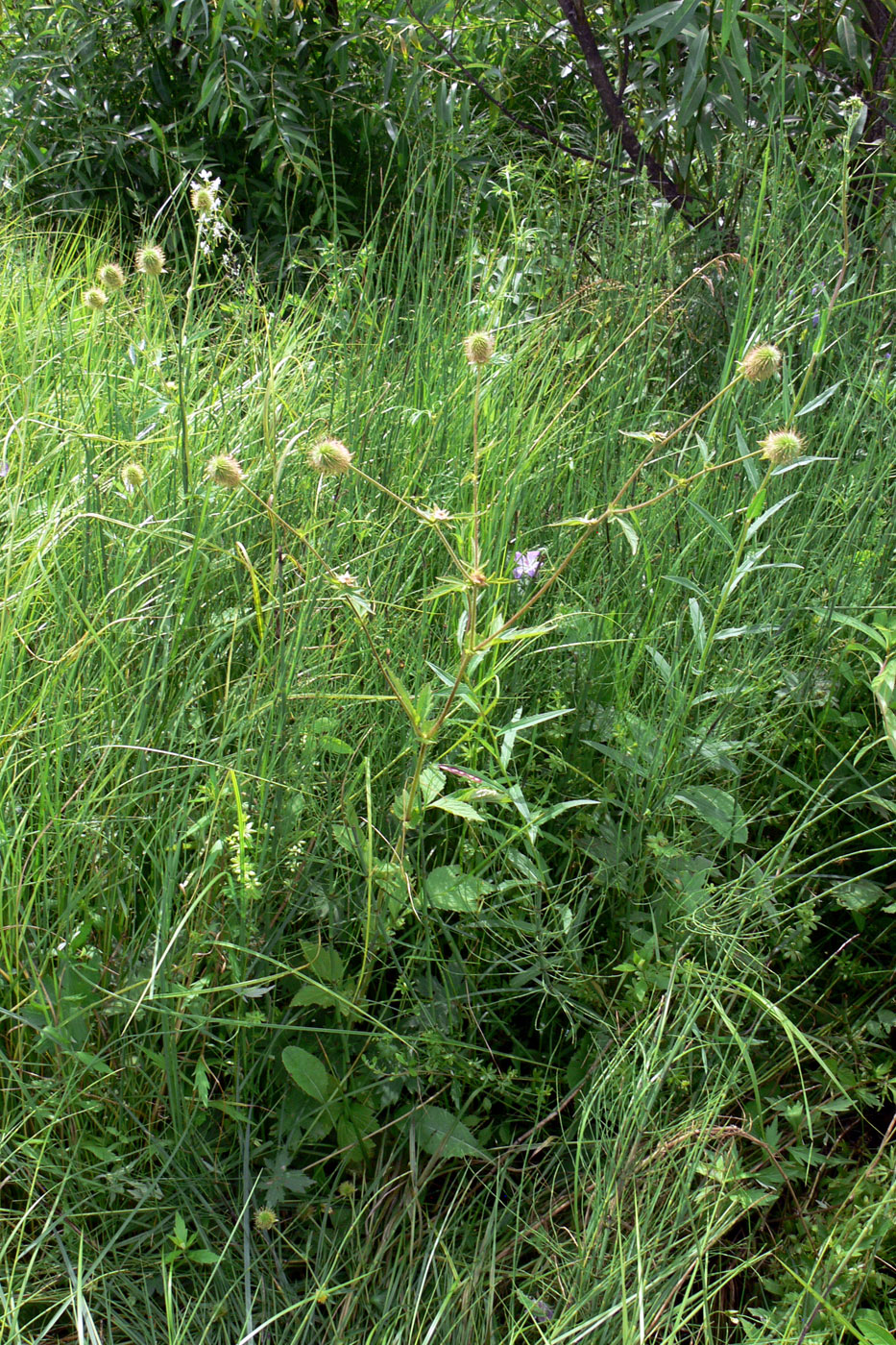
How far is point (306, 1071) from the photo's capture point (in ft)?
3.45

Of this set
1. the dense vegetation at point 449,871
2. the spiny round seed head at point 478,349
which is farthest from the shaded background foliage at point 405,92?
the spiny round seed head at point 478,349

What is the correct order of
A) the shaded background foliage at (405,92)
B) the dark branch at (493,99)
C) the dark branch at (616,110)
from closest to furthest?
the shaded background foliage at (405,92) → the dark branch at (616,110) → the dark branch at (493,99)

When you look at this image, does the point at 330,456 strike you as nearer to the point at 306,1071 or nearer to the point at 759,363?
the point at 759,363

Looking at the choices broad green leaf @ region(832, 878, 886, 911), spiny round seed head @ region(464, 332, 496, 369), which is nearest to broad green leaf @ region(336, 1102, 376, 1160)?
broad green leaf @ region(832, 878, 886, 911)

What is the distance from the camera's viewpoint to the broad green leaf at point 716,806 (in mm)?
1204

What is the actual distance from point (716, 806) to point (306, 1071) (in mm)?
562

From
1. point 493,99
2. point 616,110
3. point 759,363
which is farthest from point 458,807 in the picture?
point 493,99

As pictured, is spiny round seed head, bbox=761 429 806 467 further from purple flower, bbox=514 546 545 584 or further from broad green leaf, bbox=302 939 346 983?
broad green leaf, bbox=302 939 346 983

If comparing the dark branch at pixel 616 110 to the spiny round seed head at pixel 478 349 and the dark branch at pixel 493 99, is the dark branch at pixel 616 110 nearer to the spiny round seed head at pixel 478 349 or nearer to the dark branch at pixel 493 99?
the dark branch at pixel 493 99

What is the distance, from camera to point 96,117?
3715 mm

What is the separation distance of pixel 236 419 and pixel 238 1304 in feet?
4.90

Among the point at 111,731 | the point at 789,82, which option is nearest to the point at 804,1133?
the point at 111,731

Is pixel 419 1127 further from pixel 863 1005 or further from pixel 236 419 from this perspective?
pixel 236 419

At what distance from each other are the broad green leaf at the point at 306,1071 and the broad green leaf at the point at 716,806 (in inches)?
20.0
